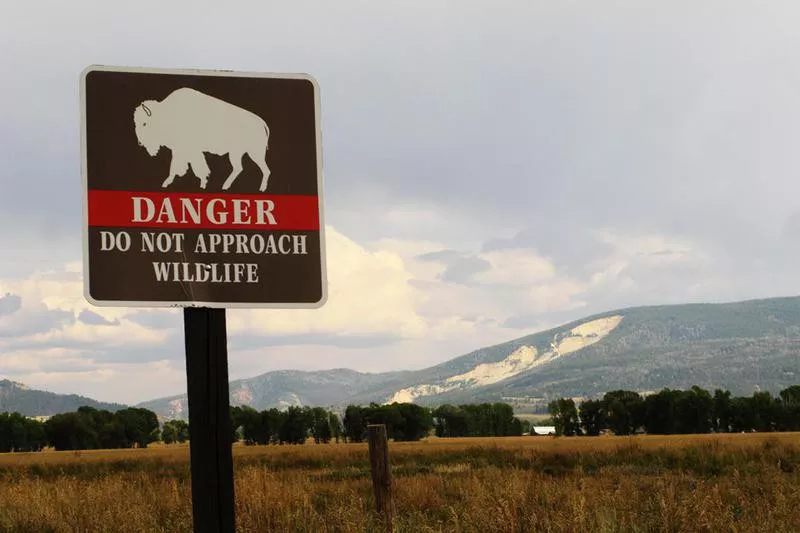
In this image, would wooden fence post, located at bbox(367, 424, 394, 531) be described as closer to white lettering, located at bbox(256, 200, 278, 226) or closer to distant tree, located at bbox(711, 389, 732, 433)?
white lettering, located at bbox(256, 200, 278, 226)

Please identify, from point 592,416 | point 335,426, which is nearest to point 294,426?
point 335,426

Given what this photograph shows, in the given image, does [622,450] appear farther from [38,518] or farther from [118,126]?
[118,126]

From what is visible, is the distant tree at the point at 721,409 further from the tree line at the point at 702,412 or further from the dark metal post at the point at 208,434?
the dark metal post at the point at 208,434

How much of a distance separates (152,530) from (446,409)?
118 meters

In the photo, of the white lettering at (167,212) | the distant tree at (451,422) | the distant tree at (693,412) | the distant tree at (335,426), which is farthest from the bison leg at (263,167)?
the distant tree at (451,422)

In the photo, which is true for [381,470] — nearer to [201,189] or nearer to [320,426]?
[201,189]

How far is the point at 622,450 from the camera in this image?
31.7 metres

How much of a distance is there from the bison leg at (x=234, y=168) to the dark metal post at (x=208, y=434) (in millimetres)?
711

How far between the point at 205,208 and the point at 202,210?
0.02 m

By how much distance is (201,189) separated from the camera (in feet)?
14.3

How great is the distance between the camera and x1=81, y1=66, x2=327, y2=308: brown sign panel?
13.9 feet

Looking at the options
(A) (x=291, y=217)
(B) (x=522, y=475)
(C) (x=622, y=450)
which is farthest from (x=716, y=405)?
(A) (x=291, y=217)

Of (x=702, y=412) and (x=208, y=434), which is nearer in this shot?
(x=208, y=434)

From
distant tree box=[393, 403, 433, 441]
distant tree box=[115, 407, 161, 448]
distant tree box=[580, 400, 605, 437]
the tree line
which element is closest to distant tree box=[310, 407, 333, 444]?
distant tree box=[393, 403, 433, 441]
